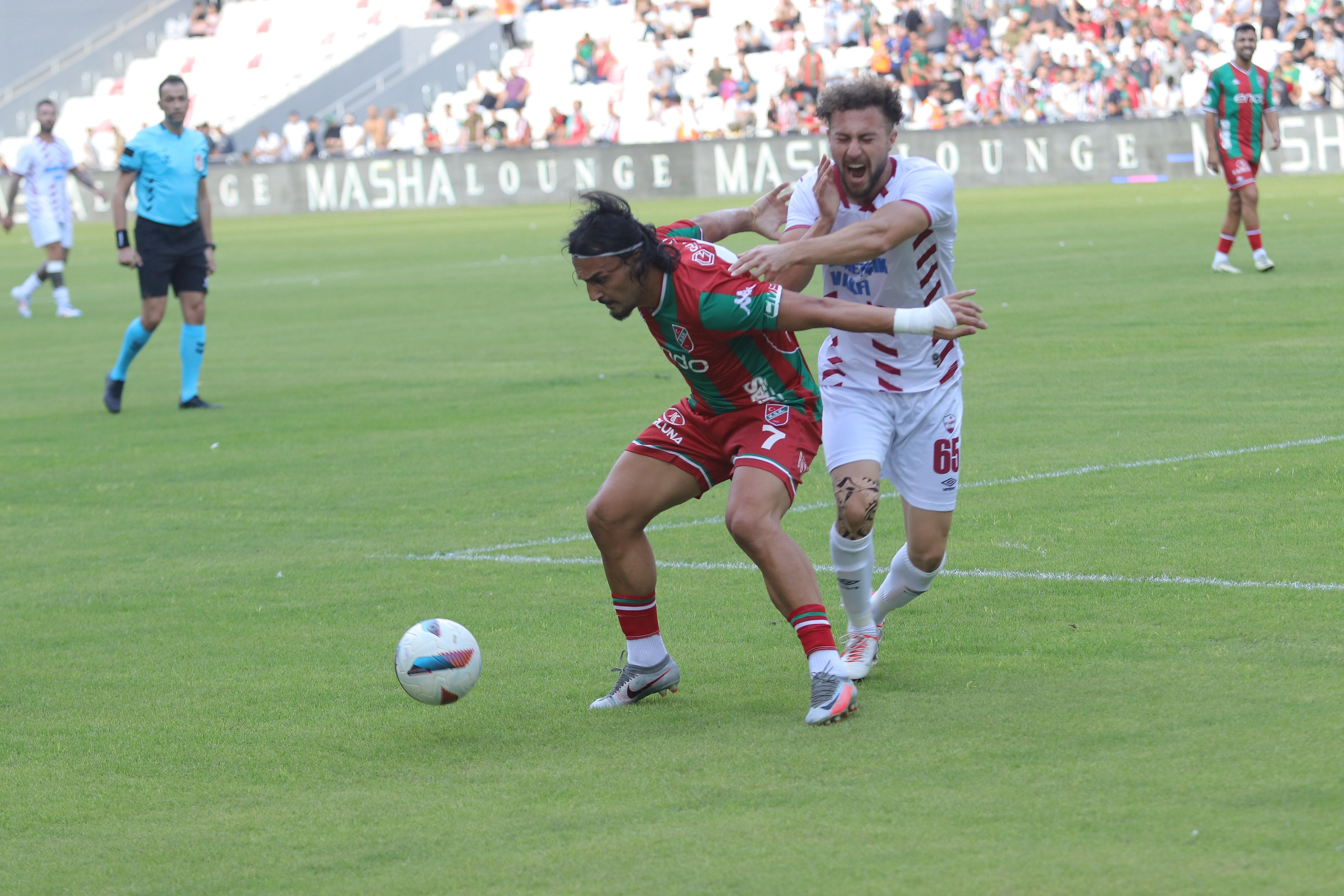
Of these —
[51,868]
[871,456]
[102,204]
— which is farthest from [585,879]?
[102,204]

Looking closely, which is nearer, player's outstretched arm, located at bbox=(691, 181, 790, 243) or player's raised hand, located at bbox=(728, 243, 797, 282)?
player's raised hand, located at bbox=(728, 243, 797, 282)

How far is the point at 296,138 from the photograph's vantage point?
159 ft

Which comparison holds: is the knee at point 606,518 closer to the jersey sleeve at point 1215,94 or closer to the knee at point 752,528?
the knee at point 752,528

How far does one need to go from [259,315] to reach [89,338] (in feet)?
6.89

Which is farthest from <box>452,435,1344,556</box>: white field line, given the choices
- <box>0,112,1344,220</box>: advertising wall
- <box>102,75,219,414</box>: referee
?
<box>0,112,1344,220</box>: advertising wall

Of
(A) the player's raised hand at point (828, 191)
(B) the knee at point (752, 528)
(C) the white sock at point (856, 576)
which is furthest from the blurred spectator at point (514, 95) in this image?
(B) the knee at point (752, 528)

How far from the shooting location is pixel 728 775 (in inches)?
200

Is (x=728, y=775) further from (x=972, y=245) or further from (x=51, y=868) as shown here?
(x=972, y=245)

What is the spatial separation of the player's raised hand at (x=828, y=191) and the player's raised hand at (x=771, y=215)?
15cm

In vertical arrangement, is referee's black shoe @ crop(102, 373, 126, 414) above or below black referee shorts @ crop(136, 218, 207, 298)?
below

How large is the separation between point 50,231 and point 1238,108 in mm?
13458

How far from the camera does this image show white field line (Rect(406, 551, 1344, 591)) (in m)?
6.80

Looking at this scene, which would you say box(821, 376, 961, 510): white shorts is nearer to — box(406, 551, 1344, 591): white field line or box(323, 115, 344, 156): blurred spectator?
box(406, 551, 1344, 591): white field line

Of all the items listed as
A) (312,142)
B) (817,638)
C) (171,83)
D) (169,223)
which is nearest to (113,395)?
(169,223)
